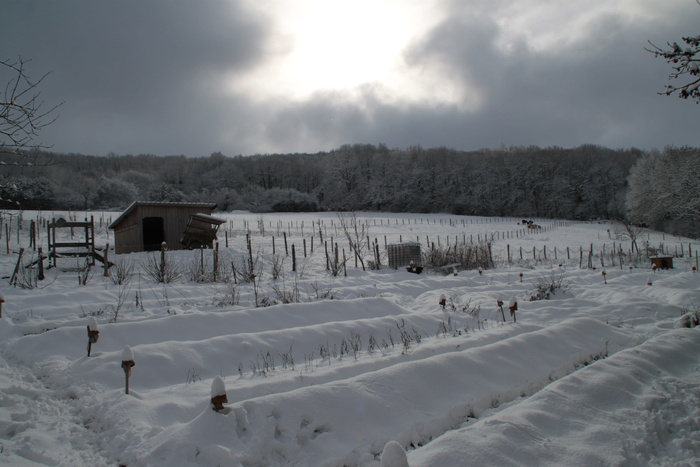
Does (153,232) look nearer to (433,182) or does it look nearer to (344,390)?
(344,390)

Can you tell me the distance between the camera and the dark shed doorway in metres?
26.5

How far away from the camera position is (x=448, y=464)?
320 centimetres

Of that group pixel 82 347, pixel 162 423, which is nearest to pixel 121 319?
pixel 82 347

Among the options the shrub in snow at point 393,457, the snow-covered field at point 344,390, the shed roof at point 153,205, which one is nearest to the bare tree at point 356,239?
the shed roof at point 153,205

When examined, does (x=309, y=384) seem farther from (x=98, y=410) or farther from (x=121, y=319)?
(x=121, y=319)

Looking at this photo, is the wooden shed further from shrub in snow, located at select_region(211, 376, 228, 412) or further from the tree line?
the tree line

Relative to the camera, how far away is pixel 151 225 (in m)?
26.9

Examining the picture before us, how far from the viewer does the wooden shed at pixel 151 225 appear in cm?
2542

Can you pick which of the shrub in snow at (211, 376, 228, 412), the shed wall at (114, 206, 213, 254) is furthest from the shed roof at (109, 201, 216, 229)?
the shrub in snow at (211, 376, 228, 412)

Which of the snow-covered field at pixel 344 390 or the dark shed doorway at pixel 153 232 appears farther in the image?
the dark shed doorway at pixel 153 232

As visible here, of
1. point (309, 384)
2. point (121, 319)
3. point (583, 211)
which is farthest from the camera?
point (583, 211)

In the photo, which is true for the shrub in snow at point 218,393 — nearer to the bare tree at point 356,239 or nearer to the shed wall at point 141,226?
the bare tree at point 356,239

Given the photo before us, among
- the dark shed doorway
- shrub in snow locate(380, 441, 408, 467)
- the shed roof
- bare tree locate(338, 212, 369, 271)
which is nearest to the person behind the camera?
shrub in snow locate(380, 441, 408, 467)

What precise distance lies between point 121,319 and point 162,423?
18.1 ft
